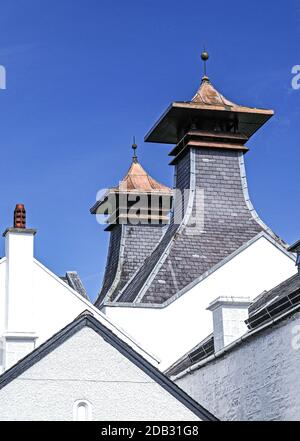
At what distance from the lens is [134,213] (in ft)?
158

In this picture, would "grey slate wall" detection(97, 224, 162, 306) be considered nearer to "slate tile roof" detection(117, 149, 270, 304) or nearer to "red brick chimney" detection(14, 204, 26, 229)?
"slate tile roof" detection(117, 149, 270, 304)

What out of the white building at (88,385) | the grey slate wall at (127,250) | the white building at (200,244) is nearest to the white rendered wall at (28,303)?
the white building at (200,244)

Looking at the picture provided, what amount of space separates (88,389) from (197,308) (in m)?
13.2

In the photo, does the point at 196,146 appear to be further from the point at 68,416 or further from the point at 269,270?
the point at 68,416

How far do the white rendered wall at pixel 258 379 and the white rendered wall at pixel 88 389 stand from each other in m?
2.14

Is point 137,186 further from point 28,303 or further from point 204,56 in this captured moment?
point 28,303

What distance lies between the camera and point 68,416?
2045cm

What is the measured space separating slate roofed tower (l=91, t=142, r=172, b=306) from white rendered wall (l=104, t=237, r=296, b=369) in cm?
1138

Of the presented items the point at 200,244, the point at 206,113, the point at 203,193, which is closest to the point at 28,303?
the point at 200,244

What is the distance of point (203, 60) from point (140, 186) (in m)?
7.33

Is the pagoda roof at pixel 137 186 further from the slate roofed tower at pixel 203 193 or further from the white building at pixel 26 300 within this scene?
the white building at pixel 26 300

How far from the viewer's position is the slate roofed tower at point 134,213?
46.3m

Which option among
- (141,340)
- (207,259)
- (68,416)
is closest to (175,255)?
(207,259)

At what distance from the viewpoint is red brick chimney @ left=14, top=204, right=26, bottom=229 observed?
2756cm
